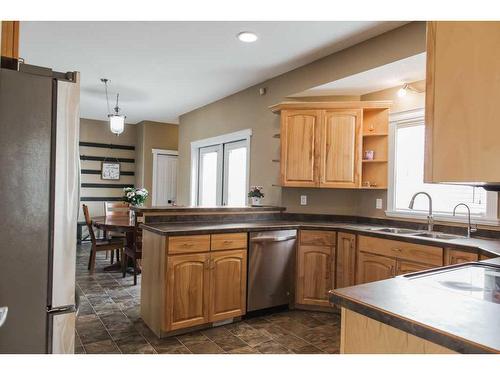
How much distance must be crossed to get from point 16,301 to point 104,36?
2806 millimetres

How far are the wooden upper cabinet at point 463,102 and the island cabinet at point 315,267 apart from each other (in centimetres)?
262

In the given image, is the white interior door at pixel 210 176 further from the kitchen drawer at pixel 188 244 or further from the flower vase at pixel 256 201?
the kitchen drawer at pixel 188 244

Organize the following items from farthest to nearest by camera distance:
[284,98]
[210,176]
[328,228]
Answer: [210,176] → [284,98] → [328,228]

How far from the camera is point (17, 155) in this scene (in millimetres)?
1209

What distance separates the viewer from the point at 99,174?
299 inches

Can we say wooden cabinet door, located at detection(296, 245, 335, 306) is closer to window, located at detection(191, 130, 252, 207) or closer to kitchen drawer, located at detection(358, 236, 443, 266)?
kitchen drawer, located at detection(358, 236, 443, 266)

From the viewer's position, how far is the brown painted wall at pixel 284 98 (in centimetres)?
305

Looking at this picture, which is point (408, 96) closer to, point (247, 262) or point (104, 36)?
point (247, 262)

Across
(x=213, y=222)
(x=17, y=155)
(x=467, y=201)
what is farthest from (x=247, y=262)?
(x=17, y=155)

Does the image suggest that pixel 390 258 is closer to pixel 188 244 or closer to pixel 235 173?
pixel 188 244

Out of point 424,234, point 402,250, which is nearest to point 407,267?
point 402,250

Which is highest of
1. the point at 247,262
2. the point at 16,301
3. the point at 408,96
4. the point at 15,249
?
the point at 408,96

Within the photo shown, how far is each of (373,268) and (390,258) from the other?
0.22m

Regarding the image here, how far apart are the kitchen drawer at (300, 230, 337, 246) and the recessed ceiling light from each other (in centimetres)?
192
